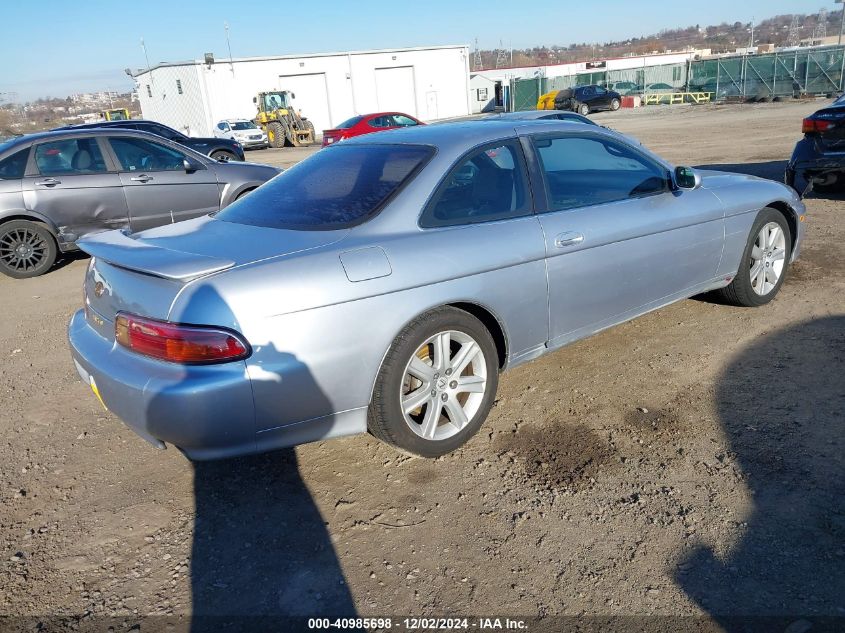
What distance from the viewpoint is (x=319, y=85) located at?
1763 inches

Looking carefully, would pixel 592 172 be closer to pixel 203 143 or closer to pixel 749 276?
pixel 749 276

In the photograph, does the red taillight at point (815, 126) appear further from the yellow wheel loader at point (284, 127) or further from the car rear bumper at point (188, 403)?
the yellow wheel loader at point (284, 127)

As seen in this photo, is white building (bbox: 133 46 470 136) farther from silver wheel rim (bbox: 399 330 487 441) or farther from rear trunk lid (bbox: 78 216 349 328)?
silver wheel rim (bbox: 399 330 487 441)

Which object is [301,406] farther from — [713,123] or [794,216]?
[713,123]

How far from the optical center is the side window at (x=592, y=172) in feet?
12.4

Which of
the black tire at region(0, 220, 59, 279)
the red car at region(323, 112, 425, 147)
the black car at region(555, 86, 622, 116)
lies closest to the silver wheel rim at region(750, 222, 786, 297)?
the black tire at region(0, 220, 59, 279)

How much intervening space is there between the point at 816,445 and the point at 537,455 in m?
1.30

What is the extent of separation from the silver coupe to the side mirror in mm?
13

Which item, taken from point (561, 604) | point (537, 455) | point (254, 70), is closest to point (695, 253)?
point (537, 455)

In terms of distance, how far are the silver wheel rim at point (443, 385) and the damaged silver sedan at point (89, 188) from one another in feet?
Result: 18.6

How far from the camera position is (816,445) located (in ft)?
10.4

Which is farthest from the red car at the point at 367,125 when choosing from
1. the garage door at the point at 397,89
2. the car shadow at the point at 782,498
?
the garage door at the point at 397,89

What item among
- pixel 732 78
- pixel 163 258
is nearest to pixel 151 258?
pixel 163 258

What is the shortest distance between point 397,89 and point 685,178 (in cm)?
4618
